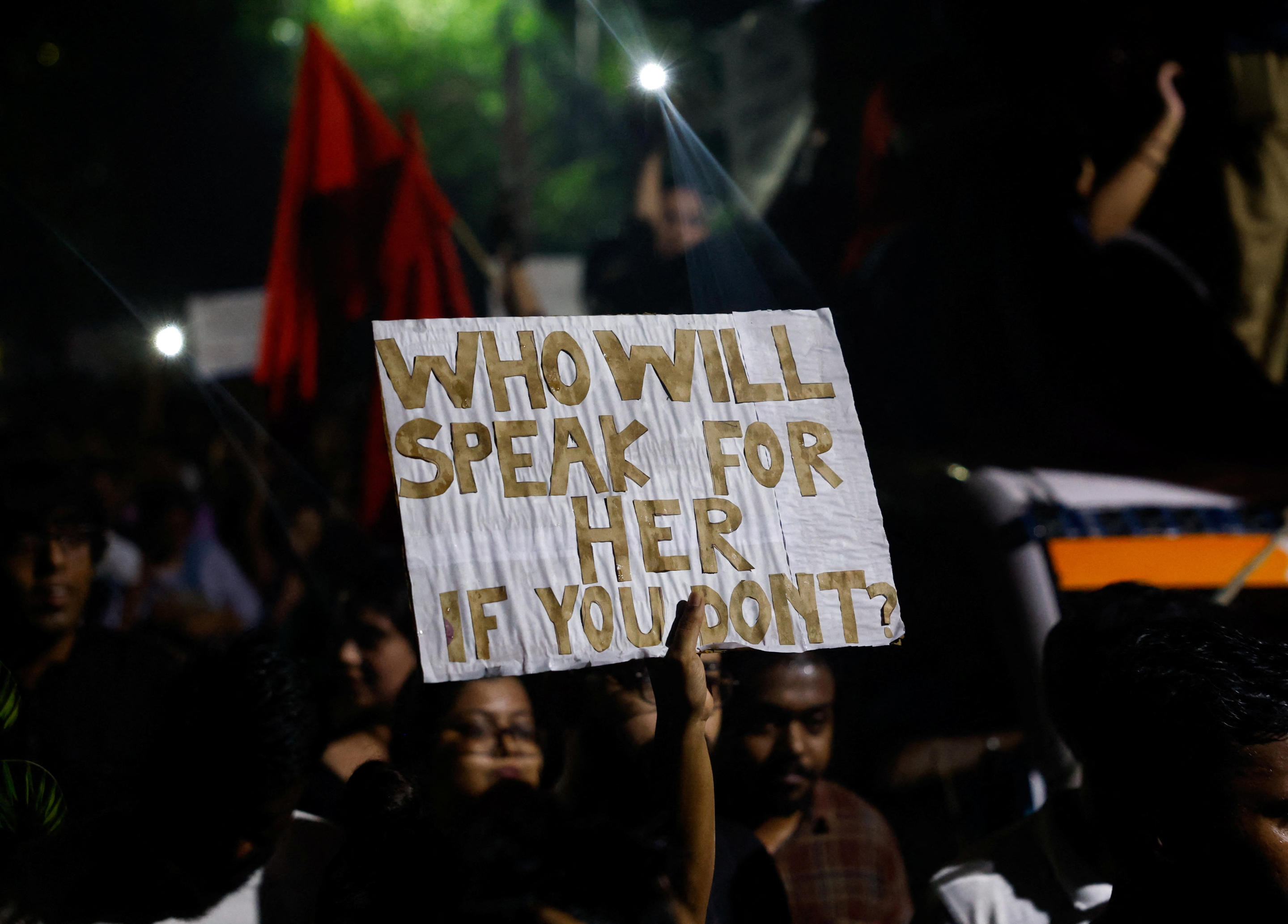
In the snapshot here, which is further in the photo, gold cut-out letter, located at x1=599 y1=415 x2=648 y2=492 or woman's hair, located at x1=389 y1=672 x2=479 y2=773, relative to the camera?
woman's hair, located at x1=389 y1=672 x2=479 y2=773

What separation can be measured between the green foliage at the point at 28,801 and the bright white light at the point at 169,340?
56.0 inches

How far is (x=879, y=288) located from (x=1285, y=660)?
2.75 metres

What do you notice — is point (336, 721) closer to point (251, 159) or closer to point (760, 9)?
point (760, 9)

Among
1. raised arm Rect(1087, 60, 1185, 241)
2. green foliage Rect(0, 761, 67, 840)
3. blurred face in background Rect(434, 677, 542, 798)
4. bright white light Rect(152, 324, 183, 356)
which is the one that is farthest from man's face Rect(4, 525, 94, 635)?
raised arm Rect(1087, 60, 1185, 241)

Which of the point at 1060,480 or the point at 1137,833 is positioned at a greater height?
the point at 1060,480

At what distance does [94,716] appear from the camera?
2.73m

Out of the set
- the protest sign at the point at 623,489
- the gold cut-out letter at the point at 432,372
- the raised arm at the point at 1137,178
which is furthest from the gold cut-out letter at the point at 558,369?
the raised arm at the point at 1137,178

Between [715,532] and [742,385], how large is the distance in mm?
312

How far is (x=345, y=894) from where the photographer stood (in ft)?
6.17

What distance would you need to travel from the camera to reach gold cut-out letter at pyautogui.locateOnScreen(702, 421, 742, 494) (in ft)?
6.95

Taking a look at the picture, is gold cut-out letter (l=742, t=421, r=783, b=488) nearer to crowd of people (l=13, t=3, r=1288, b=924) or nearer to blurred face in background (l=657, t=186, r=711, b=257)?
crowd of people (l=13, t=3, r=1288, b=924)

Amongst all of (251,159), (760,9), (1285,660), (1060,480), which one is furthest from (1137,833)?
(251,159)

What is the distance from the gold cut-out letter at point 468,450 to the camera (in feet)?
6.54

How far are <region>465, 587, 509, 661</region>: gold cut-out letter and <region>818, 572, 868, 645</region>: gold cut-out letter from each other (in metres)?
0.61
